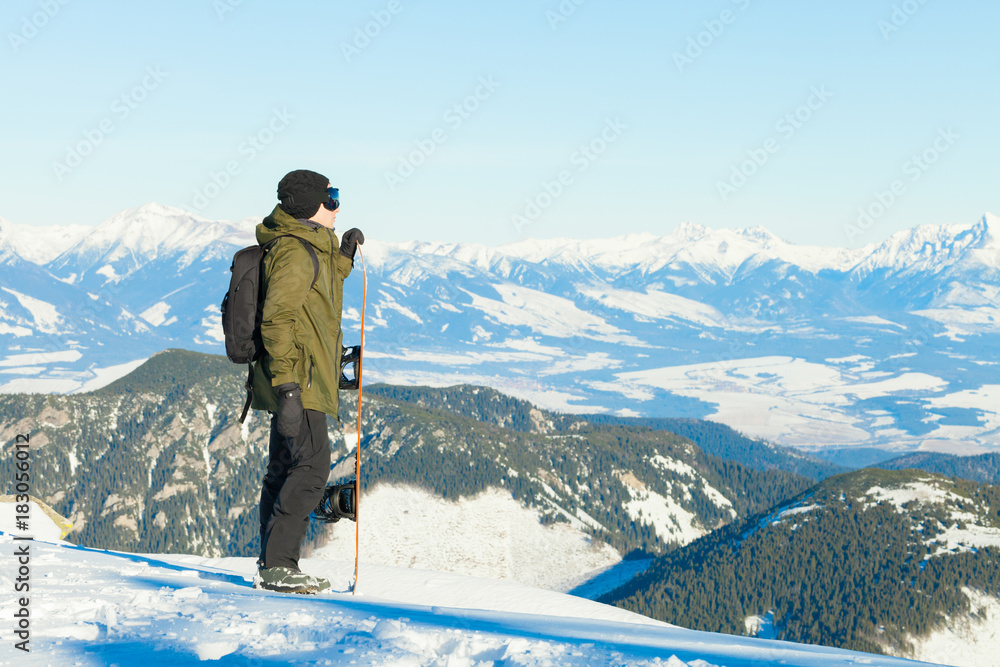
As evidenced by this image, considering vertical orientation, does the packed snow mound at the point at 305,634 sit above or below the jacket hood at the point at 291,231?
below

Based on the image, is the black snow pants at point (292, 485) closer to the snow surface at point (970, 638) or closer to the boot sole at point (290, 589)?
the boot sole at point (290, 589)

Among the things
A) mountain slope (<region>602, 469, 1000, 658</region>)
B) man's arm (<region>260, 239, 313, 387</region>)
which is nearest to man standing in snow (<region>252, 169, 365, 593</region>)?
man's arm (<region>260, 239, 313, 387</region>)

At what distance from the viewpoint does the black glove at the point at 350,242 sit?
42.9ft

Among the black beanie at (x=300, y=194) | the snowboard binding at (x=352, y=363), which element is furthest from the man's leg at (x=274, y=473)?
the black beanie at (x=300, y=194)

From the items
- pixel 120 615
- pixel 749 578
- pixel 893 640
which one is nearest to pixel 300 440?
pixel 120 615

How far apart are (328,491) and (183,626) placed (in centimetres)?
461

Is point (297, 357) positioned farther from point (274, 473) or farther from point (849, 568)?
point (849, 568)

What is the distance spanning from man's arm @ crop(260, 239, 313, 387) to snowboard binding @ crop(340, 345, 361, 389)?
5.77ft

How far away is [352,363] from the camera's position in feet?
45.3

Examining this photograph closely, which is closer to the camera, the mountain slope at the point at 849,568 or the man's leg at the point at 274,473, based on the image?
the man's leg at the point at 274,473

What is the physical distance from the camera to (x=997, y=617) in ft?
445

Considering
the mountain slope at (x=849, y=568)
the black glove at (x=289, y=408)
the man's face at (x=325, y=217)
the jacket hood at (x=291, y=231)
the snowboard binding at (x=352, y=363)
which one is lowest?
the mountain slope at (x=849, y=568)

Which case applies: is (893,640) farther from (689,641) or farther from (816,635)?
(689,641)

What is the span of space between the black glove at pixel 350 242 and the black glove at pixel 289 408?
2480mm
